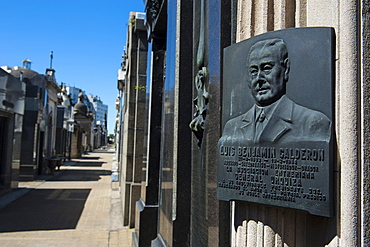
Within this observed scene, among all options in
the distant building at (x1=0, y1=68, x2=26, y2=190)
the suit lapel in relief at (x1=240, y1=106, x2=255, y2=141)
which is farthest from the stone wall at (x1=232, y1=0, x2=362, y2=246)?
the distant building at (x1=0, y1=68, x2=26, y2=190)

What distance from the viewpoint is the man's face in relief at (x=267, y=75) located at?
240cm

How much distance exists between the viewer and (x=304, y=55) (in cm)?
232

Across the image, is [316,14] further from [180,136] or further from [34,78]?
[34,78]

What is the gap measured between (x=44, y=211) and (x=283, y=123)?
9758 millimetres

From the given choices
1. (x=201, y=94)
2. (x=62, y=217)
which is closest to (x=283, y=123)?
(x=201, y=94)

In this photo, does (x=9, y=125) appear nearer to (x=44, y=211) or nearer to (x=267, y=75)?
(x=44, y=211)

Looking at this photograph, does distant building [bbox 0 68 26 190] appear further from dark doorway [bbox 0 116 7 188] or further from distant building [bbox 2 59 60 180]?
distant building [bbox 2 59 60 180]

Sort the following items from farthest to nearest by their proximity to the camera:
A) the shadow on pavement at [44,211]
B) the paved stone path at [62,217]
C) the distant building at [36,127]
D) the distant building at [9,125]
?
the distant building at [36,127], the distant building at [9,125], the shadow on pavement at [44,211], the paved stone path at [62,217]

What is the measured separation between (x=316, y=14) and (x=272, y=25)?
1.05ft

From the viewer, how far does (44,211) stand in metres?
10.5

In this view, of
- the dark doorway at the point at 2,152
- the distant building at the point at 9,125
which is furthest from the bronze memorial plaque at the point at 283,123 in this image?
the dark doorway at the point at 2,152

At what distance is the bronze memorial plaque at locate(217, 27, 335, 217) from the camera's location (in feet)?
7.20

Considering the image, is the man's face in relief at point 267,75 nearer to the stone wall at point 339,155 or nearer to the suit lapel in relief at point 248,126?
the suit lapel in relief at point 248,126

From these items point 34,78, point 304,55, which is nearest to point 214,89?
point 304,55
